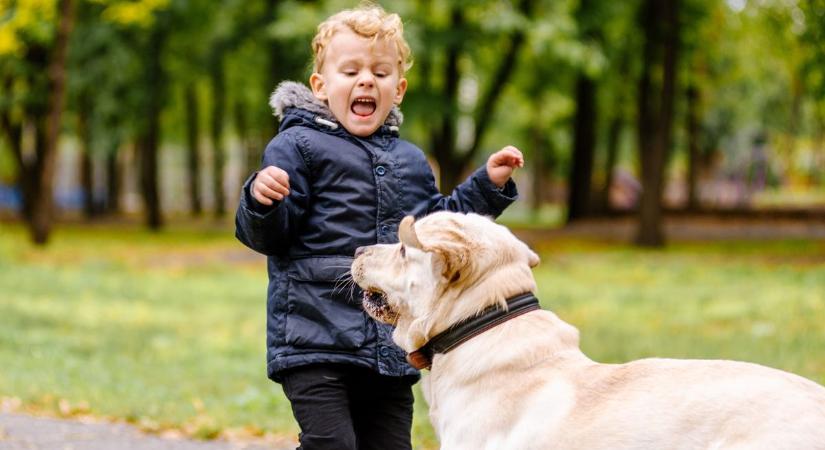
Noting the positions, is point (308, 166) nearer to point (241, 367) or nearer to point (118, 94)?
point (241, 367)

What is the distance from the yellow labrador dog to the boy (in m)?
0.42

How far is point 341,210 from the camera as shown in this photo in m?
4.36

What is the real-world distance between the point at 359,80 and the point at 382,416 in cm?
141

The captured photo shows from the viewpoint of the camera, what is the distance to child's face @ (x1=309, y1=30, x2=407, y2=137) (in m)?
4.44

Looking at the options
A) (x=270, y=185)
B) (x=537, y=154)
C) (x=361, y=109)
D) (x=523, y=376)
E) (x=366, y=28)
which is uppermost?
(x=366, y=28)

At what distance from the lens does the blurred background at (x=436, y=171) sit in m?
10.7

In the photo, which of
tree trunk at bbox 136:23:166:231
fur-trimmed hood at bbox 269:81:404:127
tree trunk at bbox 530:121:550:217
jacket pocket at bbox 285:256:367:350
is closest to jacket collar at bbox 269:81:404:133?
fur-trimmed hood at bbox 269:81:404:127

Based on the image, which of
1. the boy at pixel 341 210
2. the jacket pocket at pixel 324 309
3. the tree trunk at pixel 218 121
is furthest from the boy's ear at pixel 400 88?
the tree trunk at pixel 218 121

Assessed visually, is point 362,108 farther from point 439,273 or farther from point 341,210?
point 439,273

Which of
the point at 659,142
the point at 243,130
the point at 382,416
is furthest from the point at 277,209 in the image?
the point at 243,130

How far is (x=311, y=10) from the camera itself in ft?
72.2

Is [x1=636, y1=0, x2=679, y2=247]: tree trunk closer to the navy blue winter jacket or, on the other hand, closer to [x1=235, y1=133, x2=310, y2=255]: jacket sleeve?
the navy blue winter jacket

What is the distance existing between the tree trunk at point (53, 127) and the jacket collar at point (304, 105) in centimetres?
1985

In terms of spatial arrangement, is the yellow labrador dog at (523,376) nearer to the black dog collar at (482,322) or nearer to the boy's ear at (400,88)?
the black dog collar at (482,322)
